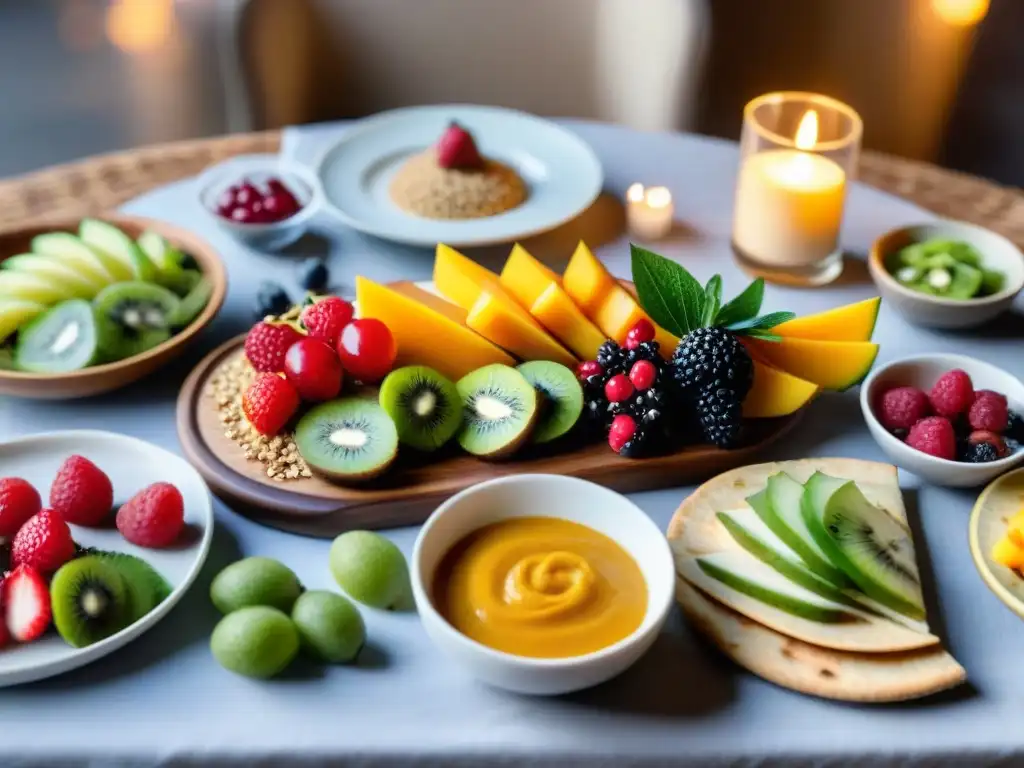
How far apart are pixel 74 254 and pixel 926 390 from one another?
129 cm

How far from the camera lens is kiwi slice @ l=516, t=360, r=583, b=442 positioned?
137cm

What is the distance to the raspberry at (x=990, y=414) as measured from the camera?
4.42ft

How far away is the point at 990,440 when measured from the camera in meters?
1.33

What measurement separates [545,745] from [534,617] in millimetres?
125

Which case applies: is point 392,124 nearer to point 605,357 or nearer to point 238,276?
point 238,276

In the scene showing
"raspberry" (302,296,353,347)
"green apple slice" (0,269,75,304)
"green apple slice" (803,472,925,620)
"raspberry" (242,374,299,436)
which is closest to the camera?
"green apple slice" (803,472,925,620)

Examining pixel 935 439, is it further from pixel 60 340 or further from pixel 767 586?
pixel 60 340

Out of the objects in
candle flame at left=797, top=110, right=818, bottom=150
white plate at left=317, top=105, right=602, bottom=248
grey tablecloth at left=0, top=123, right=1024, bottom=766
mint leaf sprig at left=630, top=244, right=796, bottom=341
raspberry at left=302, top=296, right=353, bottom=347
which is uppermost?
candle flame at left=797, top=110, right=818, bottom=150

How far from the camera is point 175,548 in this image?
1.24 m

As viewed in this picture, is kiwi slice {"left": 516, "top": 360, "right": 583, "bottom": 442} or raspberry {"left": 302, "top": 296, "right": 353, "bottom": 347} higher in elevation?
raspberry {"left": 302, "top": 296, "right": 353, "bottom": 347}

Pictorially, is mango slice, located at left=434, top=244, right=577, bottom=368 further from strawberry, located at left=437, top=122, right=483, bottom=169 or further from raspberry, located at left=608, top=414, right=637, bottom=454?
strawberry, located at left=437, top=122, right=483, bottom=169

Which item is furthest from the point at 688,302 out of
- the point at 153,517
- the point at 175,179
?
the point at 175,179

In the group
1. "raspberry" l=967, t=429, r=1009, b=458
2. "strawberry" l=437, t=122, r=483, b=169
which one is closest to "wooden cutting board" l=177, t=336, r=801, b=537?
"raspberry" l=967, t=429, r=1009, b=458

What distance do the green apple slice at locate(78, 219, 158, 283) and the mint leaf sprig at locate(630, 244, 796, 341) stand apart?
0.74 m
